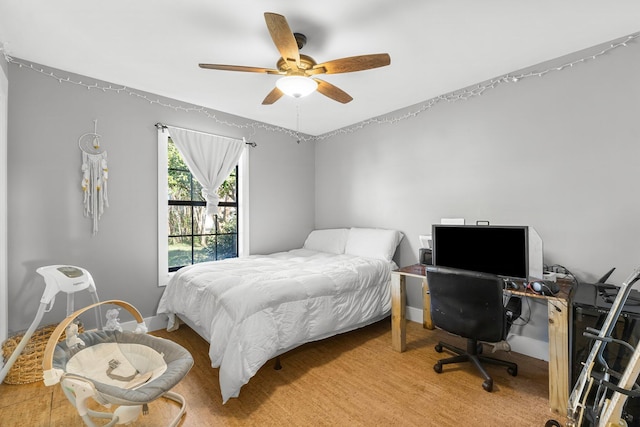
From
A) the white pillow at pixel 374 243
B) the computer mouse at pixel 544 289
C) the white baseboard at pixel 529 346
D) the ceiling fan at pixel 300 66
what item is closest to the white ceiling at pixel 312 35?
the ceiling fan at pixel 300 66

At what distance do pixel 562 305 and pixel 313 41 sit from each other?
2.42 meters

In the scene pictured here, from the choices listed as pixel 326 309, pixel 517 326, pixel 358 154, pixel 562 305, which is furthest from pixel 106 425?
pixel 358 154

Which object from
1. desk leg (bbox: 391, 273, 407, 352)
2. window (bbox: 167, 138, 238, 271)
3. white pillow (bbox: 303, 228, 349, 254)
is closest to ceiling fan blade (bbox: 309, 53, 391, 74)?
desk leg (bbox: 391, 273, 407, 352)

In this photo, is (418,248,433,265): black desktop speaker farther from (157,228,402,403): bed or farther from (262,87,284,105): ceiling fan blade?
(262,87,284,105): ceiling fan blade

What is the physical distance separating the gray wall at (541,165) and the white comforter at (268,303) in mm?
902

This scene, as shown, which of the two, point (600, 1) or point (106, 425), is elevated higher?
point (600, 1)

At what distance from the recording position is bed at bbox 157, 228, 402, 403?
6.25 ft

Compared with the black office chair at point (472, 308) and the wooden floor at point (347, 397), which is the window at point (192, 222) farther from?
the black office chair at point (472, 308)

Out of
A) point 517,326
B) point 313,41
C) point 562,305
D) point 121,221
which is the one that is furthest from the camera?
point 121,221

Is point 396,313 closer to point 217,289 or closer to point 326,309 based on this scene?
point 326,309

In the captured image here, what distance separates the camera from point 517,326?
8.30 feet

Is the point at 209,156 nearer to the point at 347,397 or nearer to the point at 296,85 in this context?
the point at 296,85

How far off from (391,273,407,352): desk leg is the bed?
11.8 inches

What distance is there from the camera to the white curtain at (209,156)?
3215mm
